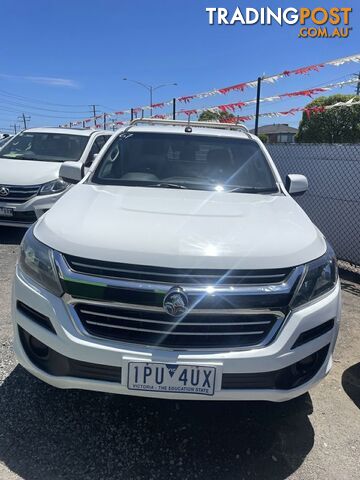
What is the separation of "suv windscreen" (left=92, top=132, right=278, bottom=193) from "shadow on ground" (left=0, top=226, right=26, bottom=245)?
132 inches

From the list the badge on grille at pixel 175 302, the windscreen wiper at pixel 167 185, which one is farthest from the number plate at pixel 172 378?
the windscreen wiper at pixel 167 185

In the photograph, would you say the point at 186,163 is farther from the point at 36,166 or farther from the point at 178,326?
the point at 36,166

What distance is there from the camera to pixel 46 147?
7688mm

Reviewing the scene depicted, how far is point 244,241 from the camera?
2.23m

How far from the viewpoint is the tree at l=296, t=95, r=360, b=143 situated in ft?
64.6

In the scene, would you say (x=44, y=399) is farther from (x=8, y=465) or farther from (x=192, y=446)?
(x=192, y=446)

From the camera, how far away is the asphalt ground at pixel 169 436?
2209 millimetres

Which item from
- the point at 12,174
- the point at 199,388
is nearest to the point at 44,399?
the point at 199,388

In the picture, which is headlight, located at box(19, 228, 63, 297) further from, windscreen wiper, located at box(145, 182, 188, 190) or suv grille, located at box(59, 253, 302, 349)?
windscreen wiper, located at box(145, 182, 188, 190)

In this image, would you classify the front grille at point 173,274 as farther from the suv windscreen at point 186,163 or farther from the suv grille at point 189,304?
the suv windscreen at point 186,163


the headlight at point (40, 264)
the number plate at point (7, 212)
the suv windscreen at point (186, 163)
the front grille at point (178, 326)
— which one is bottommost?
the number plate at point (7, 212)

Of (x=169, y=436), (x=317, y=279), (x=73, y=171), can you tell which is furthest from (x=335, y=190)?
(x=169, y=436)

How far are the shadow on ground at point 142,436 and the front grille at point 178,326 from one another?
0.69 m

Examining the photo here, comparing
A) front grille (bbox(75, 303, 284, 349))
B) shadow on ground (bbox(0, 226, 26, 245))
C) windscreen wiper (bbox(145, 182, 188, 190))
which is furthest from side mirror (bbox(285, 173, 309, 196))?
shadow on ground (bbox(0, 226, 26, 245))
